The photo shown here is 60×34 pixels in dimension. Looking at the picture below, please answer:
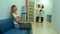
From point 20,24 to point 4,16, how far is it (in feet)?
2.17

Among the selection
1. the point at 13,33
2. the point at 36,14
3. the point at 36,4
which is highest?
the point at 36,4

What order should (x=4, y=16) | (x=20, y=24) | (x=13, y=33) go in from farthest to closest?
(x=20, y=24) < (x=4, y=16) < (x=13, y=33)

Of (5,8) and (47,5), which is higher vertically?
(47,5)

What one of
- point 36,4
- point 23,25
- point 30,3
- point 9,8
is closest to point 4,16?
point 9,8

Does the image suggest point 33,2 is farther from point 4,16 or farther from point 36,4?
point 4,16

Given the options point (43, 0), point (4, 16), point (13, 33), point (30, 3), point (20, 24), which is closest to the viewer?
point (13, 33)

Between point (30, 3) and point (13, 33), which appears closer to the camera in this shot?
point (13, 33)

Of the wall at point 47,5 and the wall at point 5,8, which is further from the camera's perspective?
the wall at point 47,5

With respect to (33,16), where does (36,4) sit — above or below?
above

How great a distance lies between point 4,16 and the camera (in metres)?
3.62

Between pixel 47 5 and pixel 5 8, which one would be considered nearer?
pixel 5 8

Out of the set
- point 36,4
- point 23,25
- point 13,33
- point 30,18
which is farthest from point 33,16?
point 13,33

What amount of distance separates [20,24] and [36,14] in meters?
3.27

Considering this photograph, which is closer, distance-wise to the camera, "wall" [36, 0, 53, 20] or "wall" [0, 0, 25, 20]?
"wall" [0, 0, 25, 20]
